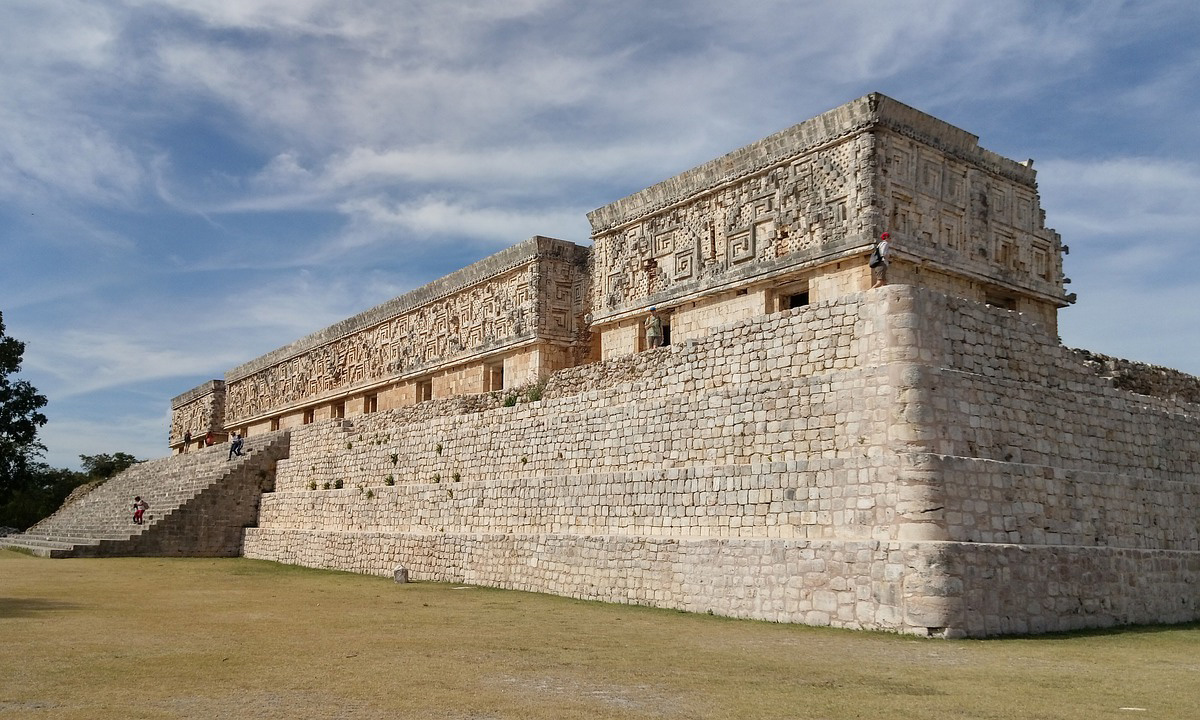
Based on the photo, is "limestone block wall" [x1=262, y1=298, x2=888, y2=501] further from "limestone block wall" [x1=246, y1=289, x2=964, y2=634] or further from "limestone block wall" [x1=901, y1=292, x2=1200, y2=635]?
"limestone block wall" [x1=901, y1=292, x2=1200, y2=635]

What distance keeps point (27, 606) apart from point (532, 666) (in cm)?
628

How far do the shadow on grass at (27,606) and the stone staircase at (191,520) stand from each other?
29.3 feet

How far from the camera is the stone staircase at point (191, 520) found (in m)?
19.3

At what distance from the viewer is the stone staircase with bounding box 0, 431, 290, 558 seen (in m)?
19.3

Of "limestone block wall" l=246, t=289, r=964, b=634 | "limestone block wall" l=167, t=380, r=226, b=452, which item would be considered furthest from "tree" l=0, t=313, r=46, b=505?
"limestone block wall" l=246, t=289, r=964, b=634

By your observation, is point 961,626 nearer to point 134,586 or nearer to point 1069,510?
point 1069,510

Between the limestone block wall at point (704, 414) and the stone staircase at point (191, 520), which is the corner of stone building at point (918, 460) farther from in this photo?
the stone staircase at point (191, 520)

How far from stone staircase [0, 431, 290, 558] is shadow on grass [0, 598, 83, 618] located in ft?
29.3

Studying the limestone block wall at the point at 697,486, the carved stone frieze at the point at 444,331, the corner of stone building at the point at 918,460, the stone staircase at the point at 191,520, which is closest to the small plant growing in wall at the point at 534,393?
the limestone block wall at the point at 697,486

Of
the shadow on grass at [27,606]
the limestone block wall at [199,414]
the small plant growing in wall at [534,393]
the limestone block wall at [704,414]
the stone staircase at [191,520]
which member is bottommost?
the shadow on grass at [27,606]

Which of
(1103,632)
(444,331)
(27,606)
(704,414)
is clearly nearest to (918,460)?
(1103,632)

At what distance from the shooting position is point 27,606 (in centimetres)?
986

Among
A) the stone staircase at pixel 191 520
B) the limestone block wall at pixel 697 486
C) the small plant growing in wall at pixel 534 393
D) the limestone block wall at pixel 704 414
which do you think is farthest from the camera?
the stone staircase at pixel 191 520

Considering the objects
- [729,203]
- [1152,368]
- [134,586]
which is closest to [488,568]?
[134,586]
